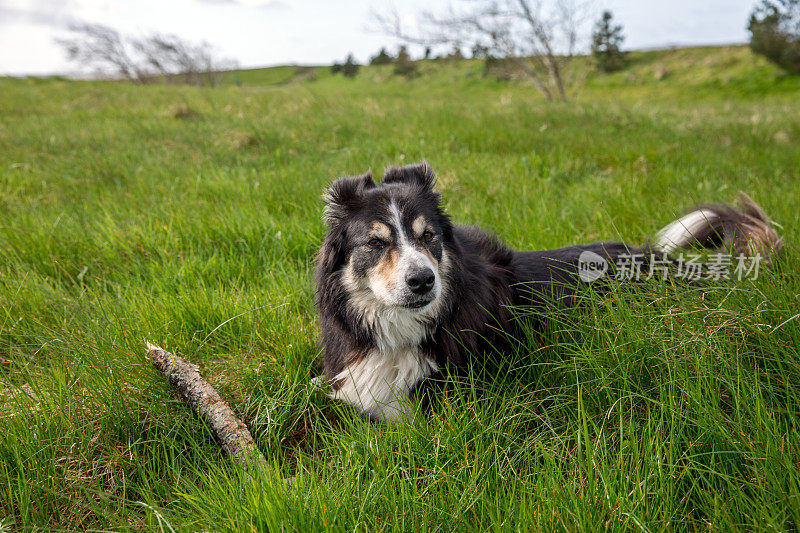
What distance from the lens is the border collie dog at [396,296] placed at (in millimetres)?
2617

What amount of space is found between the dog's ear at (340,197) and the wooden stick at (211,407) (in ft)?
3.82

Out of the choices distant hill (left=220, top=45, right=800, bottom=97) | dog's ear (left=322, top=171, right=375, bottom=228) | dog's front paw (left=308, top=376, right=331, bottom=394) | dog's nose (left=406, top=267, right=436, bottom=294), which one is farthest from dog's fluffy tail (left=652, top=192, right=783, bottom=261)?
distant hill (left=220, top=45, right=800, bottom=97)

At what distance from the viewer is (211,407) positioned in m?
2.36

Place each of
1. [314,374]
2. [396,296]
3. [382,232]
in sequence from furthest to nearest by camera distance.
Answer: [314,374]
[382,232]
[396,296]

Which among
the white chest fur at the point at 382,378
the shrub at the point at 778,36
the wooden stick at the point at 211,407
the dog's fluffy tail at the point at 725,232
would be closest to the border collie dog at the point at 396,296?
the white chest fur at the point at 382,378

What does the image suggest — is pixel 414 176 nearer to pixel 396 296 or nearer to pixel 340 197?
pixel 340 197

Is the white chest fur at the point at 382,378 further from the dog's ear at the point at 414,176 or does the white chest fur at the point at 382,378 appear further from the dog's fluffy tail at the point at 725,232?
the dog's fluffy tail at the point at 725,232

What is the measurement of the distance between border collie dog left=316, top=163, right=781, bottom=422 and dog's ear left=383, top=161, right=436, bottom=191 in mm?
48

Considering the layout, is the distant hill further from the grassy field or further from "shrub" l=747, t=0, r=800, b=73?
the grassy field

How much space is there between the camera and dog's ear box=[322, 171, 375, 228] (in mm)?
2828

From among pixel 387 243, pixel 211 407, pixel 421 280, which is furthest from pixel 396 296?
pixel 211 407

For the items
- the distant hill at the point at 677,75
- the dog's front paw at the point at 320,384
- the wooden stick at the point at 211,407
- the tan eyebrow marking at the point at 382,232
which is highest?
the distant hill at the point at 677,75

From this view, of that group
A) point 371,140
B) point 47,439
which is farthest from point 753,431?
point 371,140

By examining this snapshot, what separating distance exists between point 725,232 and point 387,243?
241 centimetres
